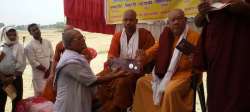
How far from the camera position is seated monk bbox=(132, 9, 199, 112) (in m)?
5.38

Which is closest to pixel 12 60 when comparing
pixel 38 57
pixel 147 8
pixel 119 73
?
pixel 38 57

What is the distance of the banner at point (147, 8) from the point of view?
6702mm

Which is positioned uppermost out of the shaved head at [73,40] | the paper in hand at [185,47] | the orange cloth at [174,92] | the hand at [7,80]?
the shaved head at [73,40]

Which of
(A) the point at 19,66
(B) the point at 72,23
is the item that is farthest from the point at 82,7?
(A) the point at 19,66

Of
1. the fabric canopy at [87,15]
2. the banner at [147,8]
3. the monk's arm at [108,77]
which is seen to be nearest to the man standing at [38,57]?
the fabric canopy at [87,15]

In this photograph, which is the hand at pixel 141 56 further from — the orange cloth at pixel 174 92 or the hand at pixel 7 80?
the hand at pixel 7 80

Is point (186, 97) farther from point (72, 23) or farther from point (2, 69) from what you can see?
point (72, 23)

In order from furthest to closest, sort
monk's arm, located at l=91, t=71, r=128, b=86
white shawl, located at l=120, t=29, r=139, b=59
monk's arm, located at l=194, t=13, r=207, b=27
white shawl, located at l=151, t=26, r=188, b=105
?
white shawl, located at l=120, t=29, r=139, b=59 < white shawl, located at l=151, t=26, r=188, b=105 < monk's arm, located at l=91, t=71, r=128, b=86 < monk's arm, located at l=194, t=13, r=207, b=27

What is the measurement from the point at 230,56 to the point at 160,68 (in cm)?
143

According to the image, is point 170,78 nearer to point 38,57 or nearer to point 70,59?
point 70,59

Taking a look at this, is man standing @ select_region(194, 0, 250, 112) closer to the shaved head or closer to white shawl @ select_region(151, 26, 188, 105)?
white shawl @ select_region(151, 26, 188, 105)

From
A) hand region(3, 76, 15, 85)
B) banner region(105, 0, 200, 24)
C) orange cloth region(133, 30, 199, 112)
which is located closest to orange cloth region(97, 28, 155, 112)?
orange cloth region(133, 30, 199, 112)

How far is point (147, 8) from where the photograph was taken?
7.49 meters

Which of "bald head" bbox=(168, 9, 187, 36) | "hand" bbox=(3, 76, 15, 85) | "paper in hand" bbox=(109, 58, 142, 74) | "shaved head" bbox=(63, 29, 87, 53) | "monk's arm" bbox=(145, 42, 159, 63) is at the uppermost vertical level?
"bald head" bbox=(168, 9, 187, 36)
